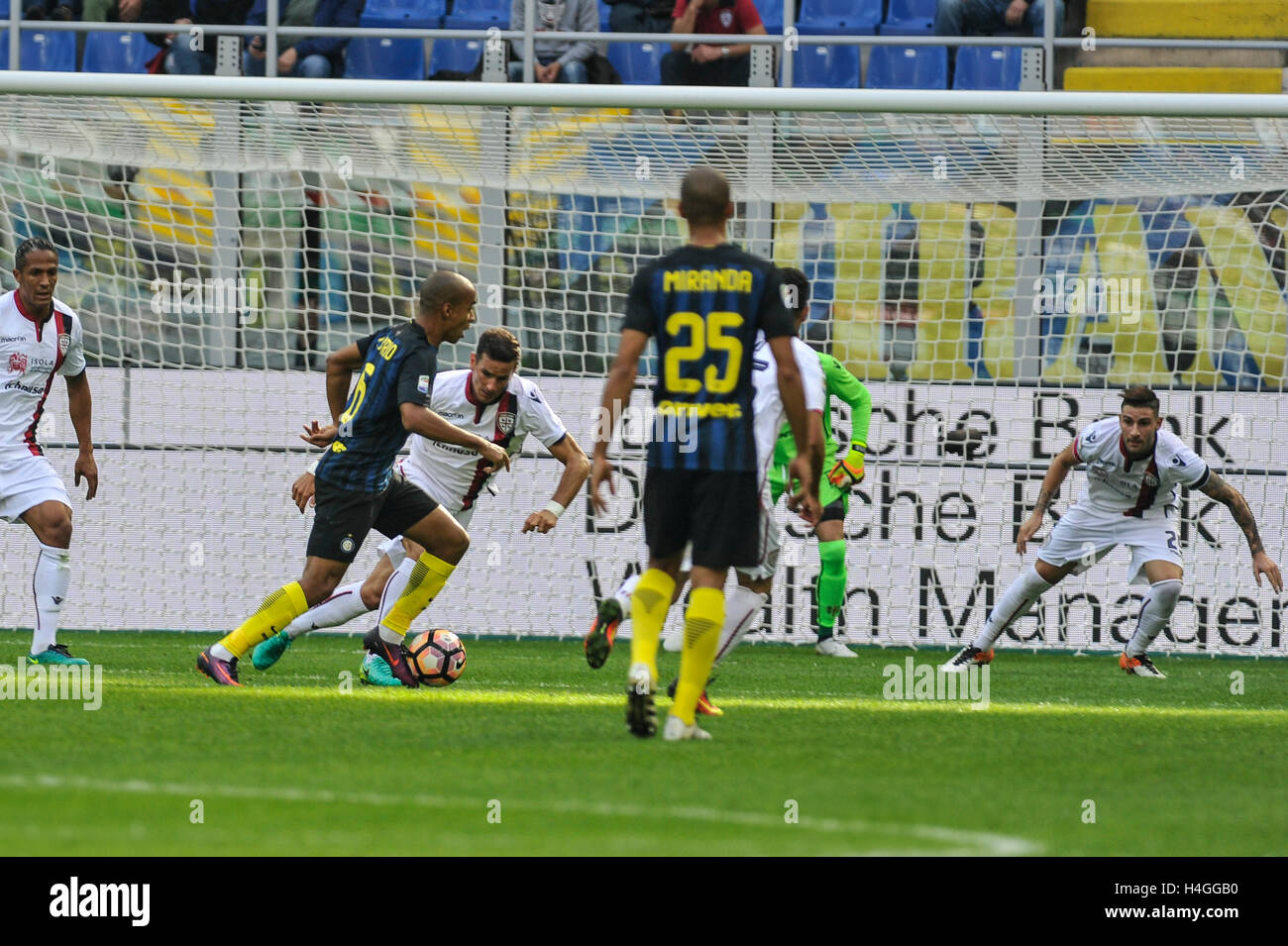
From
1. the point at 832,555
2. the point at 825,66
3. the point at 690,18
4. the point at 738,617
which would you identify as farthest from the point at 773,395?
the point at 825,66

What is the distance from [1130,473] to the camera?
1072 cm

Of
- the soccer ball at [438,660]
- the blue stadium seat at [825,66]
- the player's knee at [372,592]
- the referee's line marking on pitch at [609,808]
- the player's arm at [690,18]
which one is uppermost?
the player's arm at [690,18]

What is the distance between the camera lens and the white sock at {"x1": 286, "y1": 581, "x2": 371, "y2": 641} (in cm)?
930

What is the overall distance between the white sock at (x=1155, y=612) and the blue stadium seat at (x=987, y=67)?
5.77 metres

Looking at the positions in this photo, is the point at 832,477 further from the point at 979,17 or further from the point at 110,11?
the point at 110,11

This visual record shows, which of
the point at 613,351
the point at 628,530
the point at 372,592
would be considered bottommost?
the point at 628,530

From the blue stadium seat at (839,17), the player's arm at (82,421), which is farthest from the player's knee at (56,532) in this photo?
the blue stadium seat at (839,17)

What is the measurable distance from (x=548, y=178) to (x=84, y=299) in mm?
3782

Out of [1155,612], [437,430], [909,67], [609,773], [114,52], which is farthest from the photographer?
[114,52]

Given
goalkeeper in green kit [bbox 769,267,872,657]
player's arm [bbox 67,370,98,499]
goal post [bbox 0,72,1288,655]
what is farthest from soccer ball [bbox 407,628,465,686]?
goal post [bbox 0,72,1288,655]

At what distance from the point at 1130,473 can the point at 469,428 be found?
3.85 m

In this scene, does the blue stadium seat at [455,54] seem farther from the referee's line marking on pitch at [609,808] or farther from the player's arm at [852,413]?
the referee's line marking on pitch at [609,808]

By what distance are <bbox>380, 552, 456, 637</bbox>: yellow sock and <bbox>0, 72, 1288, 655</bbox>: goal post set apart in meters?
3.99

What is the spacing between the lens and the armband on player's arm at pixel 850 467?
36.2 ft
